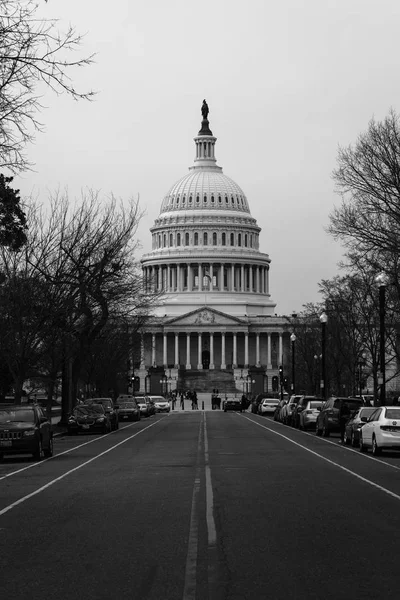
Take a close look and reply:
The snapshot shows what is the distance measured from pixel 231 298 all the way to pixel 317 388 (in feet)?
334

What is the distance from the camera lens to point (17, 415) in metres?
32.7

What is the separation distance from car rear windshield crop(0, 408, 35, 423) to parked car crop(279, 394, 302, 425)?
31.2 metres

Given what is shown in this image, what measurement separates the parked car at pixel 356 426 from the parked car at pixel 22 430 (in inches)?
389

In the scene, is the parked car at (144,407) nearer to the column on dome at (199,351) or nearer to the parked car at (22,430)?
the parked car at (22,430)

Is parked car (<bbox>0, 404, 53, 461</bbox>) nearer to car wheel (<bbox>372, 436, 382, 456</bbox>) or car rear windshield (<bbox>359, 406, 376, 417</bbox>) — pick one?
car wheel (<bbox>372, 436, 382, 456</bbox>)

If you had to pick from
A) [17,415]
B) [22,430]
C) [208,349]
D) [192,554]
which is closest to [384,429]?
[22,430]

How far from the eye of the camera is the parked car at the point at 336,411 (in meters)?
46.7

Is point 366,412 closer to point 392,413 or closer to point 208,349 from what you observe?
point 392,413

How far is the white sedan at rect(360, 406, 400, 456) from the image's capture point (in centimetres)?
3312

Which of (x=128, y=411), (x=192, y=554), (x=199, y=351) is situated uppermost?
(x=199, y=351)

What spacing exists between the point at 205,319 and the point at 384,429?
155586 millimetres

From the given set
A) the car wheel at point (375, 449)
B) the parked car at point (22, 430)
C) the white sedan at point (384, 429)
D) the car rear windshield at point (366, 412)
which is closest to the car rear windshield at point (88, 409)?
the car rear windshield at point (366, 412)

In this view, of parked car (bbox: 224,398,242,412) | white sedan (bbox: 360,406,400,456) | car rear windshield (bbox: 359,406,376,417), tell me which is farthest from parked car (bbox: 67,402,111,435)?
parked car (bbox: 224,398,242,412)

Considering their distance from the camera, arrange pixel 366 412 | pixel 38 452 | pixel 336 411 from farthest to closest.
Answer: pixel 336 411, pixel 366 412, pixel 38 452
